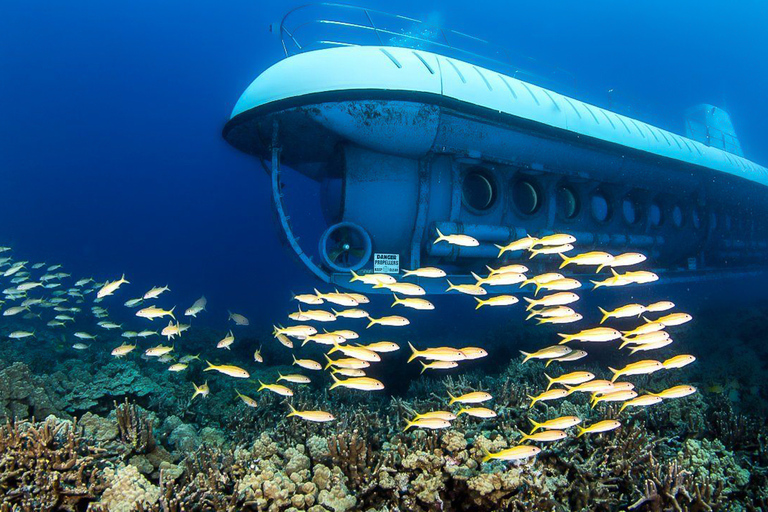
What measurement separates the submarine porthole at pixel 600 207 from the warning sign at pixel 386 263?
6549 millimetres

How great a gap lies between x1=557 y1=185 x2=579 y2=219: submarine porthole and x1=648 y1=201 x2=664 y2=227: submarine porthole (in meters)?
3.60

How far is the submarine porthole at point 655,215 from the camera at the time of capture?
1180 centimetres

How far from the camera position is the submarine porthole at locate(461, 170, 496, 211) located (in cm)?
843

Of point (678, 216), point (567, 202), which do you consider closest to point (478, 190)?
point (567, 202)

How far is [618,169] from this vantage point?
9.41 meters

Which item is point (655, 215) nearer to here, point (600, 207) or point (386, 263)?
point (600, 207)

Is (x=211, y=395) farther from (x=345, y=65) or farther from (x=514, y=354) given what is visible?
(x=514, y=354)

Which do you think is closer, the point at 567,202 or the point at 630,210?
the point at 567,202

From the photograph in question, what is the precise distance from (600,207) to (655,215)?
3.15 meters

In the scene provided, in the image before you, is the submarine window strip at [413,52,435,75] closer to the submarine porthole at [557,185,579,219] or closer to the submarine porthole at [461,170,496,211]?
the submarine porthole at [461,170,496,211]

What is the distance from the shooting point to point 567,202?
9922 millimetres

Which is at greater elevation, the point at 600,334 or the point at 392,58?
the point at 392,58

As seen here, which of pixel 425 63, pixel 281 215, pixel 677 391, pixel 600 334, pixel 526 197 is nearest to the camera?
pixel 677 391

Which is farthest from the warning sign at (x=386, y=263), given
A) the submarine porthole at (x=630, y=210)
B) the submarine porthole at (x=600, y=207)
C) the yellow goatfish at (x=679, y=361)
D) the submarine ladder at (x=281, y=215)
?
the submarine porthole at (x=630, y=210)
